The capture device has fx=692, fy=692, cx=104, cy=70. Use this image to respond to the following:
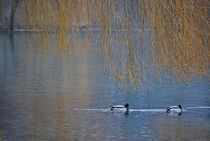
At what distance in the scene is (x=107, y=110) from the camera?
19109 mm

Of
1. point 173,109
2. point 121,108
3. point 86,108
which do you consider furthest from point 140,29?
point 86,108

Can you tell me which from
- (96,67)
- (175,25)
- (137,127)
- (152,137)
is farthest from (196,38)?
(96,67)

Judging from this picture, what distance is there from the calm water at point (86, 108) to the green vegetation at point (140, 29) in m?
5.59

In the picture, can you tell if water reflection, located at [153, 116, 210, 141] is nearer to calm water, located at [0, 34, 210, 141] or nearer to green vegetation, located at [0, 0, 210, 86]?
calm water, located at [0, 34, 210, 141]

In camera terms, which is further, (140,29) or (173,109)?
(173,109)

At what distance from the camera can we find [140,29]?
4910 millimetres

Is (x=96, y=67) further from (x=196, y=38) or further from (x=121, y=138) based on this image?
(x=196, y=38)

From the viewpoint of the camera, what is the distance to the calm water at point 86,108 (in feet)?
50.4

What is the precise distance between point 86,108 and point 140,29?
1444 centimetres

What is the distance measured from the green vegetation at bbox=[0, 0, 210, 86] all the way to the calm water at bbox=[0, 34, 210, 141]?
220 inches

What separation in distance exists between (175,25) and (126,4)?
1.27ft

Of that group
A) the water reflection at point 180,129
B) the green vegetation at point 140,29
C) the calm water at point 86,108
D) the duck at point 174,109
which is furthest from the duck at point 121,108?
the green vegetation at point 140,29

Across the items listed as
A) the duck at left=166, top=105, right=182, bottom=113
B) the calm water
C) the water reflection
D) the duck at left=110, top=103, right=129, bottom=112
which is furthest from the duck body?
the duck at left=110, top=103, right=129, bottom=112

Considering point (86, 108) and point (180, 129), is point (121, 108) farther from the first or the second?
point (180, 129)
